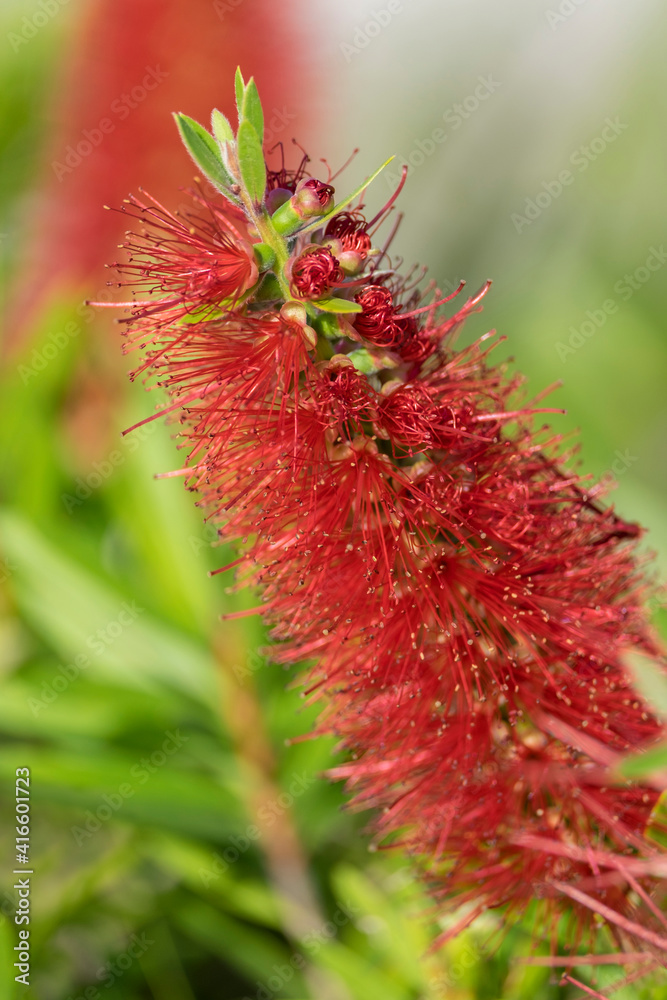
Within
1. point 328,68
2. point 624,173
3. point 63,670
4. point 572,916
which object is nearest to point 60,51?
point 328,68

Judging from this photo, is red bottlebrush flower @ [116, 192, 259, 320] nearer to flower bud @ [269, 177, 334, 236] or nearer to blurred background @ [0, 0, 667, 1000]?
flower bud @ [269, 177, 334, 236]

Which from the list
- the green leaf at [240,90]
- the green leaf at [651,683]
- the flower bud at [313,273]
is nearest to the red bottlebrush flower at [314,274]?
the flower bud at [313,273]

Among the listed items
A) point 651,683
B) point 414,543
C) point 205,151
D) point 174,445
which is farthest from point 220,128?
point 174,445

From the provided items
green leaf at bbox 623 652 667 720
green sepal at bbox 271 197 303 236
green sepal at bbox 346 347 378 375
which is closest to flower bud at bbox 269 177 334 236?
green sepal at bbox 271 197 303 236

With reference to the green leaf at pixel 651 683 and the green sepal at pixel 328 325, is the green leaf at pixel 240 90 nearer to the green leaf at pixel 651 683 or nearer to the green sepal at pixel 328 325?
the green sepal at pixel 328 325

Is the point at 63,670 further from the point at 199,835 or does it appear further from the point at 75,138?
the point at 75,138

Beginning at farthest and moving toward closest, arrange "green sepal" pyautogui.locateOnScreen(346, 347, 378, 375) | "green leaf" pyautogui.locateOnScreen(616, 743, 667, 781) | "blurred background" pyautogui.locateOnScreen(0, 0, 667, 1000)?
1. "blurred background" pyautogui.locateOnScreen(0, 0, 667, 1000)
2. "green sepal" pyautogui.locateOnScreen(346, 347, 378, 375)
3. "green leaf" pyautogui.locateOnScreen(616, 743, 667, 781)
